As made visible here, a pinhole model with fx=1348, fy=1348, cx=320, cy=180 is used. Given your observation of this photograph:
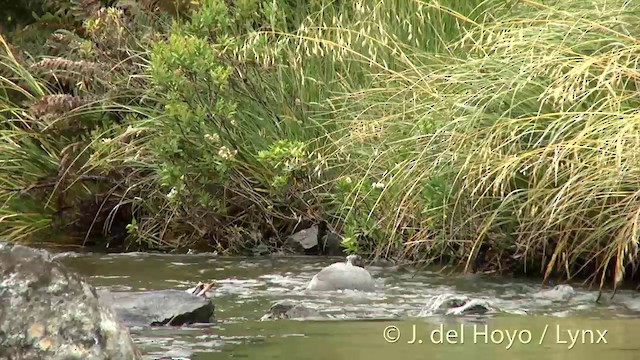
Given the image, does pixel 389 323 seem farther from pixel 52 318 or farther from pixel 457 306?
pixel 52 318

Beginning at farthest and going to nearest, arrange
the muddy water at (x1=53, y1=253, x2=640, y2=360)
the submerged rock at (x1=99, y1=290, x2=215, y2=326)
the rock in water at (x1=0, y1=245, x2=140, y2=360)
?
the submerged rock at (x1=99, y1=290, x2=215, y2=326) → the muddy water at (x1=53, y1=253, x2=640, y2=360) → the rock in water at (x1=0, y1=245, x2=140, y2=360)

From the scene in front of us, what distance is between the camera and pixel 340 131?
7.89 meters

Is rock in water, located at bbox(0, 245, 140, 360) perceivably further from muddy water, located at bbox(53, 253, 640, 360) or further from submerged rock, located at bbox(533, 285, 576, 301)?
submerged rock, located at bbox(533, 285, 576, 301)

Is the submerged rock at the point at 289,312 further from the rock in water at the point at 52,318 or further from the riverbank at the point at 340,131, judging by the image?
the rock in water at the point at 52,318

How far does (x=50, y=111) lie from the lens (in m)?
9.09

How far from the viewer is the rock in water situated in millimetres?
3553

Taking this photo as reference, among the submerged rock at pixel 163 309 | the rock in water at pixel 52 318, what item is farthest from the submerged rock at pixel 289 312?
the rock in water at pixel 52 318

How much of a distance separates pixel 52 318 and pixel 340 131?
4.43 metres

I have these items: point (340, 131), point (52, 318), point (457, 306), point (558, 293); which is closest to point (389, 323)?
point (457, 306)

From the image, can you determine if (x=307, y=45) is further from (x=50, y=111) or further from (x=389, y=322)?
(x=389, y=322)

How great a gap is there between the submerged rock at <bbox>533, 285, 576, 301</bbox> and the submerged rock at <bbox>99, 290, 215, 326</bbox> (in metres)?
1.60

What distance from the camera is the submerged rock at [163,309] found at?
5.45 m

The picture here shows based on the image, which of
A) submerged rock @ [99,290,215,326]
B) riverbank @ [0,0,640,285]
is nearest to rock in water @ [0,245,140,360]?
submerged rock @ [99,290,215,326]

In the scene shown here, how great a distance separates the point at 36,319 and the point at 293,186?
467 cm
